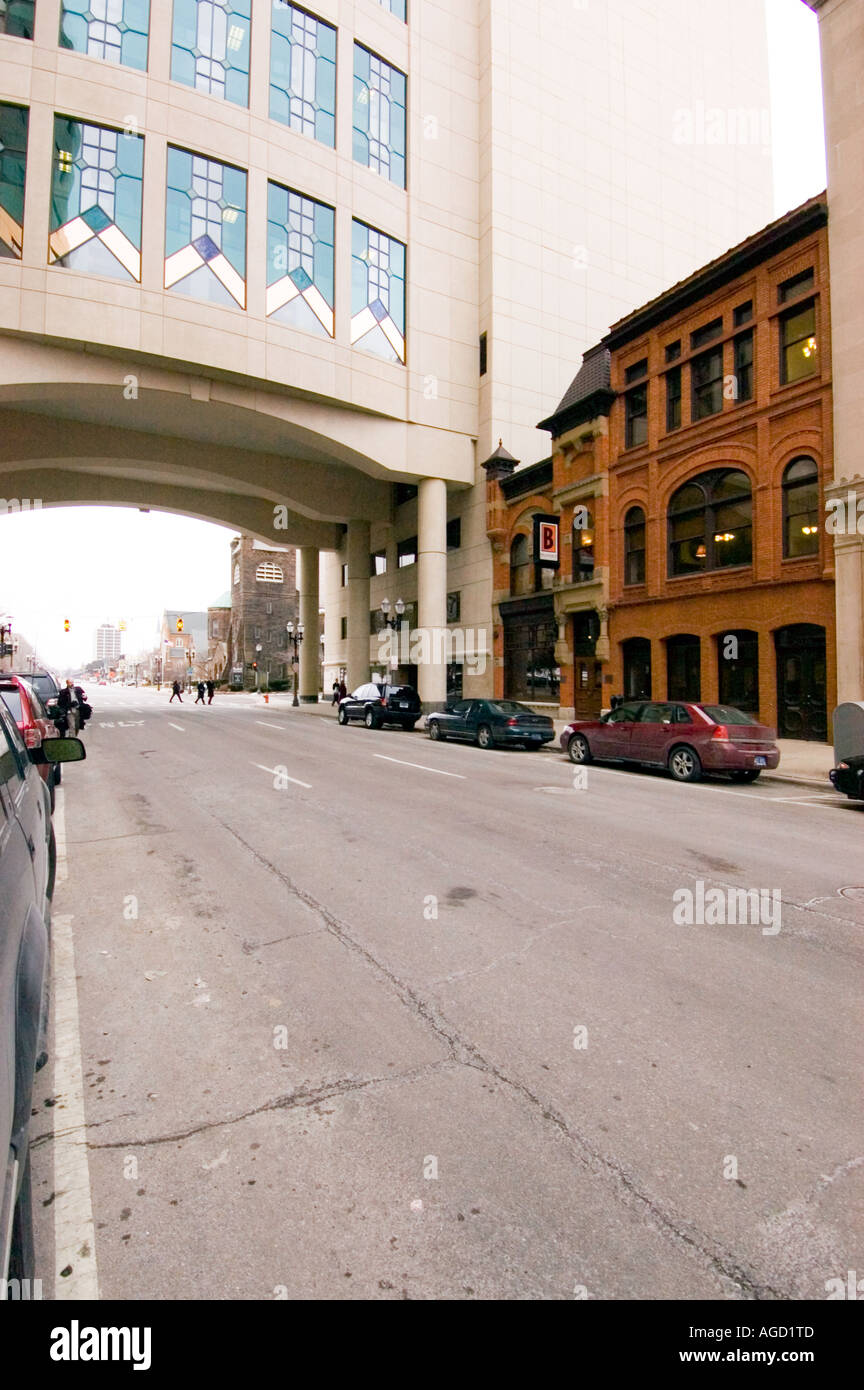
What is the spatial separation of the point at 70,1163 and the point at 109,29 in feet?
113

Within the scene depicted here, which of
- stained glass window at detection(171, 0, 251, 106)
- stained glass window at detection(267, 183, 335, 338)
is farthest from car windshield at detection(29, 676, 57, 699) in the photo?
stained glass window at detection(171, 0, 251, 106)

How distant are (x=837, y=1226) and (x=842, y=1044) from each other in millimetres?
1370

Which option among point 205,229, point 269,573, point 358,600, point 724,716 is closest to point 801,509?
point 724,716

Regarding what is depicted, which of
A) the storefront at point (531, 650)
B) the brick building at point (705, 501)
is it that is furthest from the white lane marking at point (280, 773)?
the storefront at point (531, 650)

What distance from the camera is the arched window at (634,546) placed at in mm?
23031

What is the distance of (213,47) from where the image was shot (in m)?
25.1

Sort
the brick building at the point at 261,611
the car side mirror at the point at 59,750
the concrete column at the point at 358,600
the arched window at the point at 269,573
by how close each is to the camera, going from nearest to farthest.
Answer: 1. the car side mirror at the point at 59,750
2. the concrete column at the point at 358,600
3. the brick building at the point at 261,611
4. the arched window at the point at 269,573

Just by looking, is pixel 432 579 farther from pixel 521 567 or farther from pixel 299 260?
pixel 299 260

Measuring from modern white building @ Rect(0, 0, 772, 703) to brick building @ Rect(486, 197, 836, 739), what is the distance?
6432 mm

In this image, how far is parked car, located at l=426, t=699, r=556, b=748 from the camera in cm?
1859

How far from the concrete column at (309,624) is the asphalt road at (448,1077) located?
38681mm

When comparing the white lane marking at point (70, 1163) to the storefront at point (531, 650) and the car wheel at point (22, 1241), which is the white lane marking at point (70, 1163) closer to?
the car wheel at point (22, 1241)
